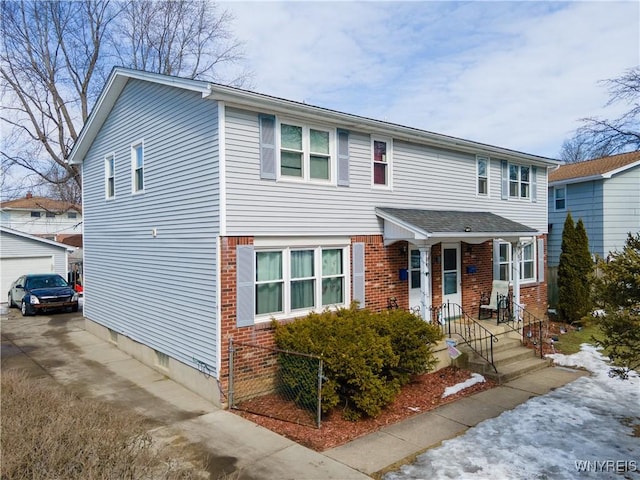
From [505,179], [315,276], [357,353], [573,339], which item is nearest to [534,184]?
[505,179]

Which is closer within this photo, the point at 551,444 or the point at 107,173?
the point at 551,444

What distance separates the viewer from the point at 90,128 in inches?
522

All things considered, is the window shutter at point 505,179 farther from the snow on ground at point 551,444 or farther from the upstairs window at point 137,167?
the upstairs window at point 137,167

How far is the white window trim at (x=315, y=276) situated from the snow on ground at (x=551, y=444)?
12.8 ft

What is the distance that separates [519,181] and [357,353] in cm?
1087


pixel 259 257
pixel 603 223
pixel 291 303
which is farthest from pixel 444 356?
pixel 603 223

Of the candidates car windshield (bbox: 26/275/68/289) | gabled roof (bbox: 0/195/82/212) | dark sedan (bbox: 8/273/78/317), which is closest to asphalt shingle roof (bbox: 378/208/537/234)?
dark sedan (bbox: 8/273/78/317)

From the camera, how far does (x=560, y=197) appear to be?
73.7ft

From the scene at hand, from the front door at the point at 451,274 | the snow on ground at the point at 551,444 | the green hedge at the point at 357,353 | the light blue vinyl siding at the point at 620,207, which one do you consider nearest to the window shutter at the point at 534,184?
the front door at the point at 451,274

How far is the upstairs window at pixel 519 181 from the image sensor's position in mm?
15004

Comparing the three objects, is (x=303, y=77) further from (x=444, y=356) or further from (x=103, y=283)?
(x=444, y=356)

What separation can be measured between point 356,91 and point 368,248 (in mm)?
10282

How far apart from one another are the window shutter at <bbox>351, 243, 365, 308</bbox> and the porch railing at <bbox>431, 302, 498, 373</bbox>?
2.41 m

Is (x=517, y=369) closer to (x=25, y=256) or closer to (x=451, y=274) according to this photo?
(x=451, y=274)
